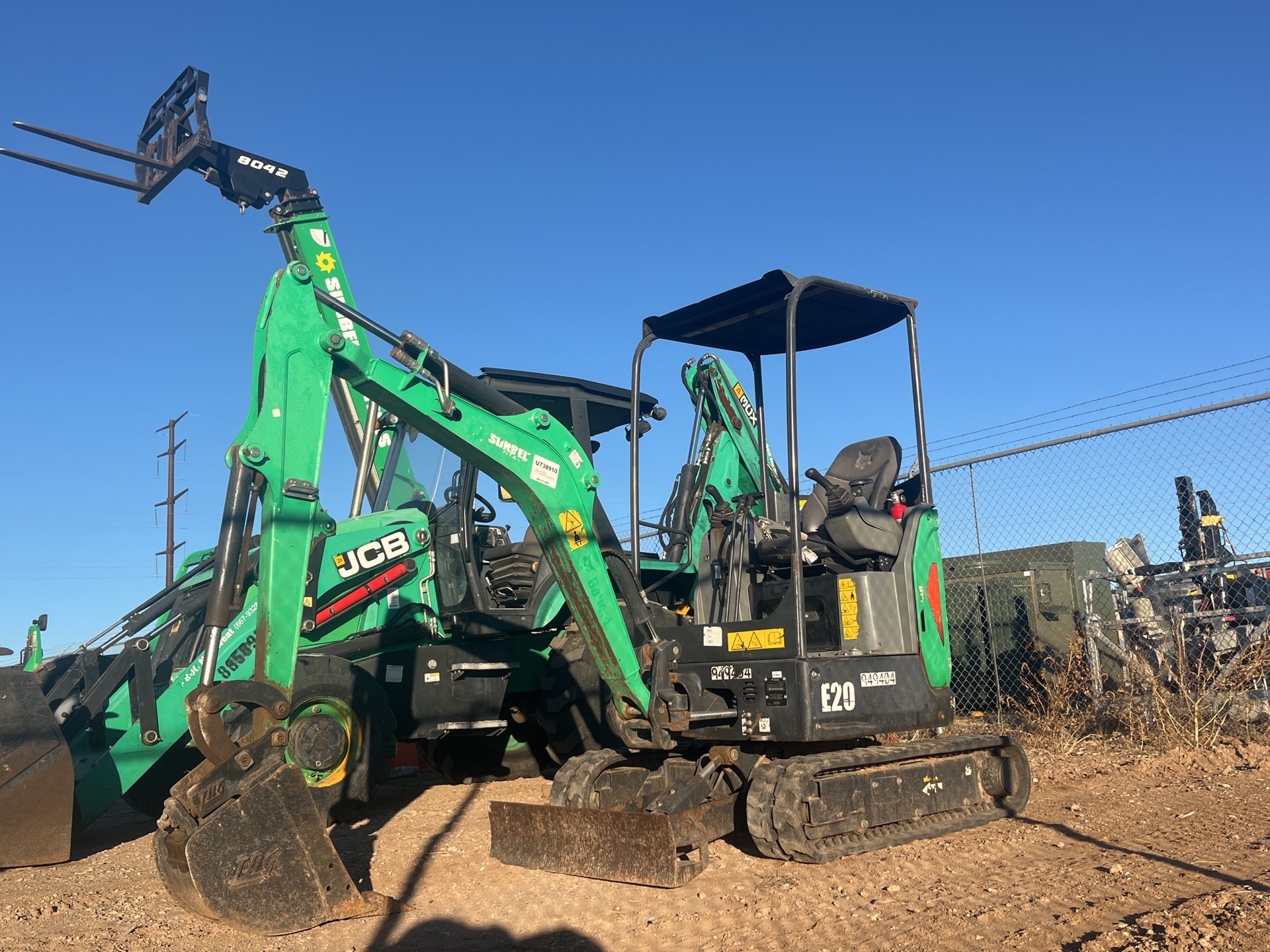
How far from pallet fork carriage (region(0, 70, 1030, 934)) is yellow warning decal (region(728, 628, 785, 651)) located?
26mm

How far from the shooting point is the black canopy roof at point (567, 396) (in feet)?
26.5

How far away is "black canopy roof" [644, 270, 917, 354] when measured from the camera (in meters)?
6.62

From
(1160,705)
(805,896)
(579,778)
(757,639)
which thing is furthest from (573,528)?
(1160,705)

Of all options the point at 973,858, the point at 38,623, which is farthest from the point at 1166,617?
the point at 38,623

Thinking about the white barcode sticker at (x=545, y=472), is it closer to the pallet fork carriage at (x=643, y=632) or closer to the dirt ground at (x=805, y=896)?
the pallet fork carriage at (x=643, y=632)

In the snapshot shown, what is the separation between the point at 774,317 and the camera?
286 inches

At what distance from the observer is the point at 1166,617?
9211 mm

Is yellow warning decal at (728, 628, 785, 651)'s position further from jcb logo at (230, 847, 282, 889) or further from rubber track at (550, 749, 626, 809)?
jcb logo at (230, 847, 282, 889)

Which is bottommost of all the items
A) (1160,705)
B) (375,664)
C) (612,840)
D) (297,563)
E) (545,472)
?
(612,840)

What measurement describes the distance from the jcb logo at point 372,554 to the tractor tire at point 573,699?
1.35 m

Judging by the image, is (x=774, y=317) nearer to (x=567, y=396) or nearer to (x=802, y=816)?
(x=567, y=396)

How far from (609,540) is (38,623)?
17.1 feet

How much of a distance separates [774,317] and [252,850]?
472 centimetres

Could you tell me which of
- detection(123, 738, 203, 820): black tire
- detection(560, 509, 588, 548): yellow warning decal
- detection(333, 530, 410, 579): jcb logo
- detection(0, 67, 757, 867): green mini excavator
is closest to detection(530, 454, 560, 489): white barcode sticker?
detection(560, 509, 588, 548): yellow warning decal
